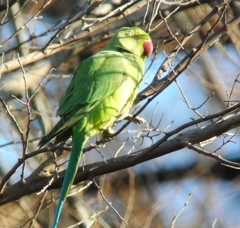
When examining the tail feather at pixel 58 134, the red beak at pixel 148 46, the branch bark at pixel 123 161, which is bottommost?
the branch bark at pixel 123 161

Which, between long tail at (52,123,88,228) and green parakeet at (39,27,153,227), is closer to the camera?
long tail at (52,123,88,228)

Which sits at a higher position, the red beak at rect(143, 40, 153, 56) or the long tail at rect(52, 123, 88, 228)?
the red beak at rect(143, 40, 153, 56)

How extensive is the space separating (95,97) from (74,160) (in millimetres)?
657

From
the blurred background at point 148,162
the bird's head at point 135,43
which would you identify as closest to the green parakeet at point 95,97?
the bird's head at point 135,43

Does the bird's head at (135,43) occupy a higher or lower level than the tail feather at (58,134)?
higher

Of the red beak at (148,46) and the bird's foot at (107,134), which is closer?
the bird's foot at (107,134)

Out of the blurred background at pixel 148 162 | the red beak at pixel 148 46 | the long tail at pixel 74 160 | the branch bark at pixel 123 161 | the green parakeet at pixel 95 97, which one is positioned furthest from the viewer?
the blurred background at pixel 148 162

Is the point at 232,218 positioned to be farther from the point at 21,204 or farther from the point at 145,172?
the point at 21,204

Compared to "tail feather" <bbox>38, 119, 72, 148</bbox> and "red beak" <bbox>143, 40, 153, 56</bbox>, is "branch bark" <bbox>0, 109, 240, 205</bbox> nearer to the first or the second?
"tail feather" <bbox>38, 119, 72, 148</bbox>

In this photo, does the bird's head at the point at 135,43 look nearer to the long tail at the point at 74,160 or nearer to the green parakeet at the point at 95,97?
the green parakeet at the point at 95,97

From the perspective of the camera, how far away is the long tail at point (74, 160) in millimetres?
3713

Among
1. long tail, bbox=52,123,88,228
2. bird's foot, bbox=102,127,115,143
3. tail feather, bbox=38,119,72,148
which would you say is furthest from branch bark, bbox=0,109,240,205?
bird's foot, bbox=102,127,115,143

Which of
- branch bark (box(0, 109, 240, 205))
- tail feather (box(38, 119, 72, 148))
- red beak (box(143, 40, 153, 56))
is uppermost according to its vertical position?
red beak (box(143, 40, 153, 56))

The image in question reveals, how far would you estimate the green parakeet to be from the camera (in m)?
4.01
